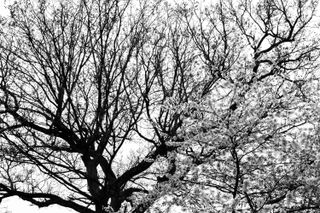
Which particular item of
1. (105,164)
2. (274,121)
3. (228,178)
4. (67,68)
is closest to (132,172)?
(105,164)

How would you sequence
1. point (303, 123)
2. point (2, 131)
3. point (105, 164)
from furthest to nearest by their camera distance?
1. point (105, 164)
2. point (2, 131)
3. point (303, 123)

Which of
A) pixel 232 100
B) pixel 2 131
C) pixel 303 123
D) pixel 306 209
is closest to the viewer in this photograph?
pixel 306 209

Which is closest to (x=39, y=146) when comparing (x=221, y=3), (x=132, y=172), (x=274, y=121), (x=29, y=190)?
(x=29, y=190)

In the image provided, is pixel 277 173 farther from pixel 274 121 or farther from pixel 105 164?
pixel 105 164

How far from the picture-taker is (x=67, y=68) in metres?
7.58

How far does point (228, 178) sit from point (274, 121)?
1040 millimetres

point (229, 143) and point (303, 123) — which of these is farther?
point (303, 123)

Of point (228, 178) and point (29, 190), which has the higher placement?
point (29, 190)

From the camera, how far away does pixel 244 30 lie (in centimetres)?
959

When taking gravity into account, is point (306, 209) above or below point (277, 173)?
below

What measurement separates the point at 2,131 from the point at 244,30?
6370mm

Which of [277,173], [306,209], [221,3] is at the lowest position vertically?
[306,209]

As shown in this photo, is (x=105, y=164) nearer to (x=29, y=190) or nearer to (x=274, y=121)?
(x=29, y=190)

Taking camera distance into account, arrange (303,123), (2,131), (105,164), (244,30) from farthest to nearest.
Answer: (244,30)
(105,164)
(2,131)
(303,123)
